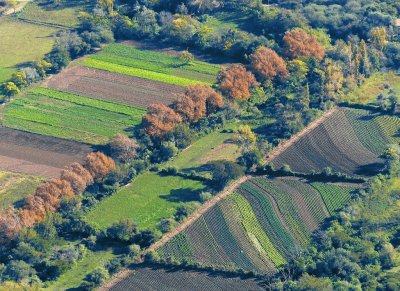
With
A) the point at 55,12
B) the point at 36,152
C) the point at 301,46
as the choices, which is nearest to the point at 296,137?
the point at 301,46

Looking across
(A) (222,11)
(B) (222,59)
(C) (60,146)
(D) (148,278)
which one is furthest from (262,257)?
(A) (222,11)

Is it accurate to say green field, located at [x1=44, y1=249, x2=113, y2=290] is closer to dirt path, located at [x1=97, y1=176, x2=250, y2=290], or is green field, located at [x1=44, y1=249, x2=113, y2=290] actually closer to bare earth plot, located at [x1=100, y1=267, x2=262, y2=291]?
dirt path, located at [x1=97, y1=176, x2=250, y2=290]

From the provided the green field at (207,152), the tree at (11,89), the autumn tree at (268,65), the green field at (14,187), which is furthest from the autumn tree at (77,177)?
the autumn tree at (268,65)

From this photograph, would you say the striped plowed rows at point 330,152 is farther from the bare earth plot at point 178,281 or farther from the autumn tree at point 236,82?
the bare earth plot at point 178,281

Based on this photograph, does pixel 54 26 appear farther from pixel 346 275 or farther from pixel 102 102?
pixel 346 275

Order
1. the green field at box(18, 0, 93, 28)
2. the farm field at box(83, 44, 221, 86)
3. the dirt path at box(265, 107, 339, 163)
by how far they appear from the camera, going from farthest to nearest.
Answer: the green field at box(18, 0, 93, 28) < the farm field at box(83, 44, 221, 86) < the dirt path at box(265, 107, 339, 163)

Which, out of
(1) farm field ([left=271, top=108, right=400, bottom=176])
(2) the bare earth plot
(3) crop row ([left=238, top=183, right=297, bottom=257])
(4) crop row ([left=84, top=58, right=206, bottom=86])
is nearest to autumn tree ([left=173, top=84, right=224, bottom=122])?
(4) crop row ([left=84, top=58, right=206, bottom=86])

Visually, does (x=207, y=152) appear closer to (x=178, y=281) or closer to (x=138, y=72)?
(x=178, y=281)
